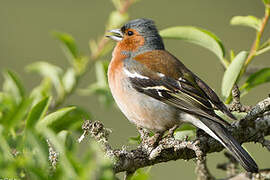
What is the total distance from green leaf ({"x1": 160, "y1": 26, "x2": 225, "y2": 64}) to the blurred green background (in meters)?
4.93

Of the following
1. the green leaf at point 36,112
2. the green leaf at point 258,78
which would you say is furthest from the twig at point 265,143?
the green leaf at point 36,112

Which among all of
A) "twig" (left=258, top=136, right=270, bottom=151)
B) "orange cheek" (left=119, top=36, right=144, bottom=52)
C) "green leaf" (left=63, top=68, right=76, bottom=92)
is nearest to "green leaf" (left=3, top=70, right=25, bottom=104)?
"green leaf" (left=63, top=68, right=76, bottom=92)

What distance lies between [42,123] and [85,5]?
8.86 metres

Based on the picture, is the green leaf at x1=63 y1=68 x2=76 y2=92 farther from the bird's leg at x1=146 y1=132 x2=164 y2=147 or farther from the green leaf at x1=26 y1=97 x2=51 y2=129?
the bird's leg at x1=146 y1=132 x2=164 y2=147

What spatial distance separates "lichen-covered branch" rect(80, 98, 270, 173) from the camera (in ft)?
6.70

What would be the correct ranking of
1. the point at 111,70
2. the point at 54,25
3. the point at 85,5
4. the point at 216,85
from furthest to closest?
the point at 85,5 < the point at 54,25 < the point at 216,85 < the point at 111,70

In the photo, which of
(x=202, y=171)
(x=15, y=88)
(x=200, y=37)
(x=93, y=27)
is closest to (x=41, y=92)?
(x=15, y=88)

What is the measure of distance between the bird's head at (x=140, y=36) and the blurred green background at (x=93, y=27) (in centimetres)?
371

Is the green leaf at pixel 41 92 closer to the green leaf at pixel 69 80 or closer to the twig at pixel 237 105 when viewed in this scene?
the green leaf at pixel 69 80

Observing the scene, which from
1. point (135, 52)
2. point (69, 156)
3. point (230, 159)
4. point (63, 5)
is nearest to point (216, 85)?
point (63, 5)

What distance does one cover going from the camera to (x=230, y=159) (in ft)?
8.61

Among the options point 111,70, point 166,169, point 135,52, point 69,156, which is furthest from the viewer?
point 166,169

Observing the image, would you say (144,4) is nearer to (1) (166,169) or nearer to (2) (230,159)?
(1) (166,169)

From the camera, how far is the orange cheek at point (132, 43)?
4.14 m
